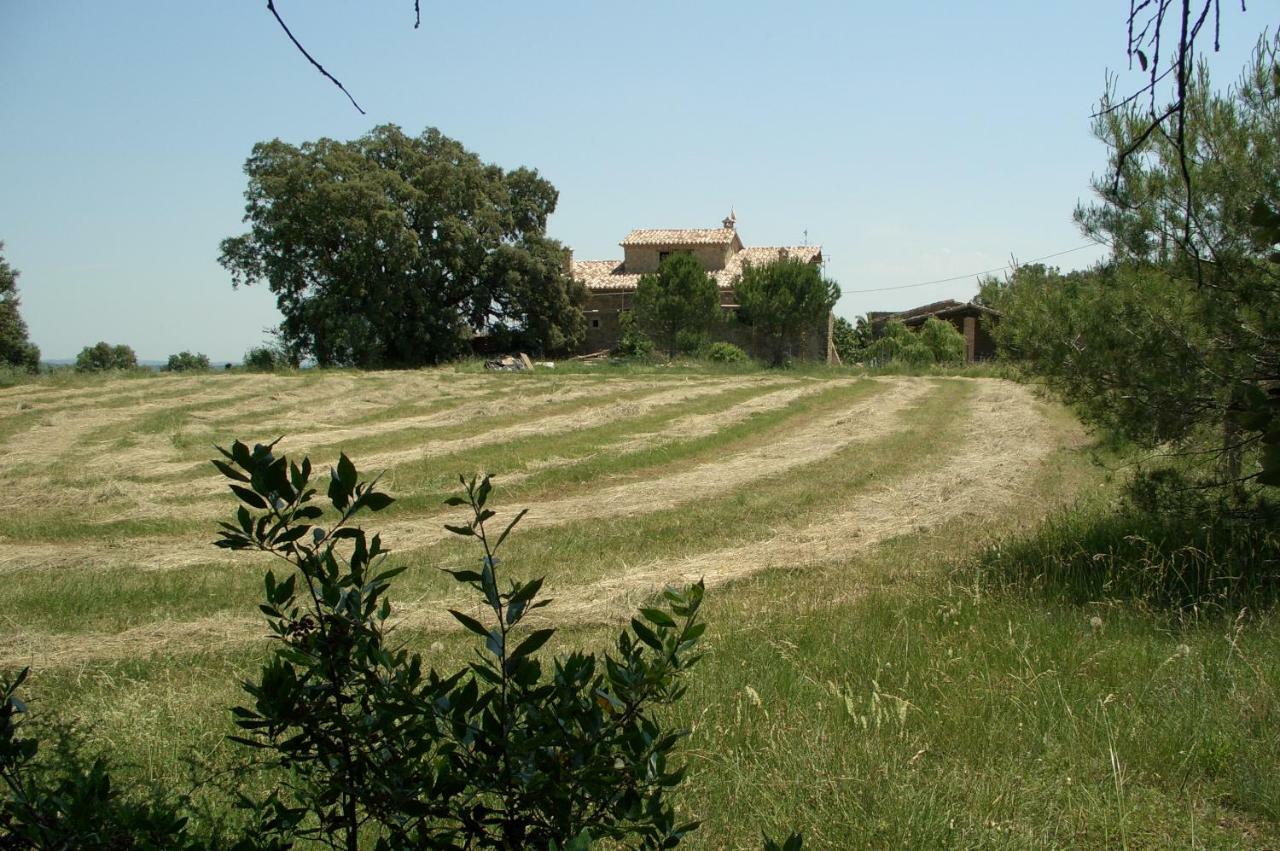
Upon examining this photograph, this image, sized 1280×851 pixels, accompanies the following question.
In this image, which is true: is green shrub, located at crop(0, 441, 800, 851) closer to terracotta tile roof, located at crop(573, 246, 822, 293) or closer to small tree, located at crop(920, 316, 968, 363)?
small tree, located at crop(920, 316, 968, 363)

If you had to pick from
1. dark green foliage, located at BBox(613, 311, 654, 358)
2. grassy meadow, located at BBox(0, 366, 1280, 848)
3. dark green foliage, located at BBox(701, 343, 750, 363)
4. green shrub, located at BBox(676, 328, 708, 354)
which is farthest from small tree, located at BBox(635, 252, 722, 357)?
grassy meadow, located at BBox(0, 366, 1280, 848)

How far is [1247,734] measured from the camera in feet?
12.6

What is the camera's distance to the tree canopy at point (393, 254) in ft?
134

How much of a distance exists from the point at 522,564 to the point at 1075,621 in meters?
4.52

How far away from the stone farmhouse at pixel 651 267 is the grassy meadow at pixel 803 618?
108 ft

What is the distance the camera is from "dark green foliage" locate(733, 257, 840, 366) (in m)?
43.5

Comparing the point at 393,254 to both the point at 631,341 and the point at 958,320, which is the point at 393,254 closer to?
the point at 631,341

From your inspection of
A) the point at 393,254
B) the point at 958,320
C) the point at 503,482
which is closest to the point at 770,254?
the point at 958,320

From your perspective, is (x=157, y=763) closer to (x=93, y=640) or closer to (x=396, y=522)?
(x=93, y=640)

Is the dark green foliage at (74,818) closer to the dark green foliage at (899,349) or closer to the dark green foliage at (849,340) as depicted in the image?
the dark green foliage at (899,349)

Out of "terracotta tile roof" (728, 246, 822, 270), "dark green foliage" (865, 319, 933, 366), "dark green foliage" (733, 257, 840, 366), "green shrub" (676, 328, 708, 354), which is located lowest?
"dark green foliage" (865, 319, 933, 366)

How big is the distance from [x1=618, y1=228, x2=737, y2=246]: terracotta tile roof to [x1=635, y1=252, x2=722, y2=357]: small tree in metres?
7.10

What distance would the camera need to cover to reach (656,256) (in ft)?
172

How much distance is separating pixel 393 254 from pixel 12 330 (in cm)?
1642
